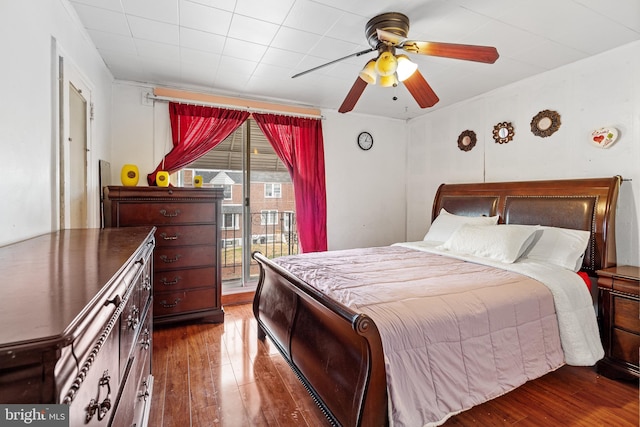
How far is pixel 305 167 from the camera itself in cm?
401

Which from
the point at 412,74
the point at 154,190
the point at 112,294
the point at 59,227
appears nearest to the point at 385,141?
the point at 412,74

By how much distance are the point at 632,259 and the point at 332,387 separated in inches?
106

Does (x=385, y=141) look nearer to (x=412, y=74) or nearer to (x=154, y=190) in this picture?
(x=412, y=74)

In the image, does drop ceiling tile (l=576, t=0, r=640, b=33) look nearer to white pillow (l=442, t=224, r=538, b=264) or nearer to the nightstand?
white pillow (l=442, t=224, r=538, b=264)

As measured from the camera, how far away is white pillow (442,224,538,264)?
8.17 ft

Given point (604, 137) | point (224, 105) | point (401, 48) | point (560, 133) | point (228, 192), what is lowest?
point (228, 192)

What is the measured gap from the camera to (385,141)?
15.3ft

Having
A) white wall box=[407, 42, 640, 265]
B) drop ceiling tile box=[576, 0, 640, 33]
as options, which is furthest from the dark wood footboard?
white wall box=[407, 42, 640, 265]

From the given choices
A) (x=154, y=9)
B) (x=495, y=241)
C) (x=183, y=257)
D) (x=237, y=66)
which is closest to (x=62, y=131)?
(x=154, y=9)

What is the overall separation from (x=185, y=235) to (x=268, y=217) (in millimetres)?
1354

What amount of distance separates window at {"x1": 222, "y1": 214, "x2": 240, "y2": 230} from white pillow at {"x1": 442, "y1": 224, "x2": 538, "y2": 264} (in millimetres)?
2575

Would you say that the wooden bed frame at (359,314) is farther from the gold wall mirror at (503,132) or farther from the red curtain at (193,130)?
the red curtain at (193,130)

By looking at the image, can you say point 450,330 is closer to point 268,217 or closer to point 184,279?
point 184,279

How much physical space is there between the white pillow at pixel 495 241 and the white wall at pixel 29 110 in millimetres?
3088
